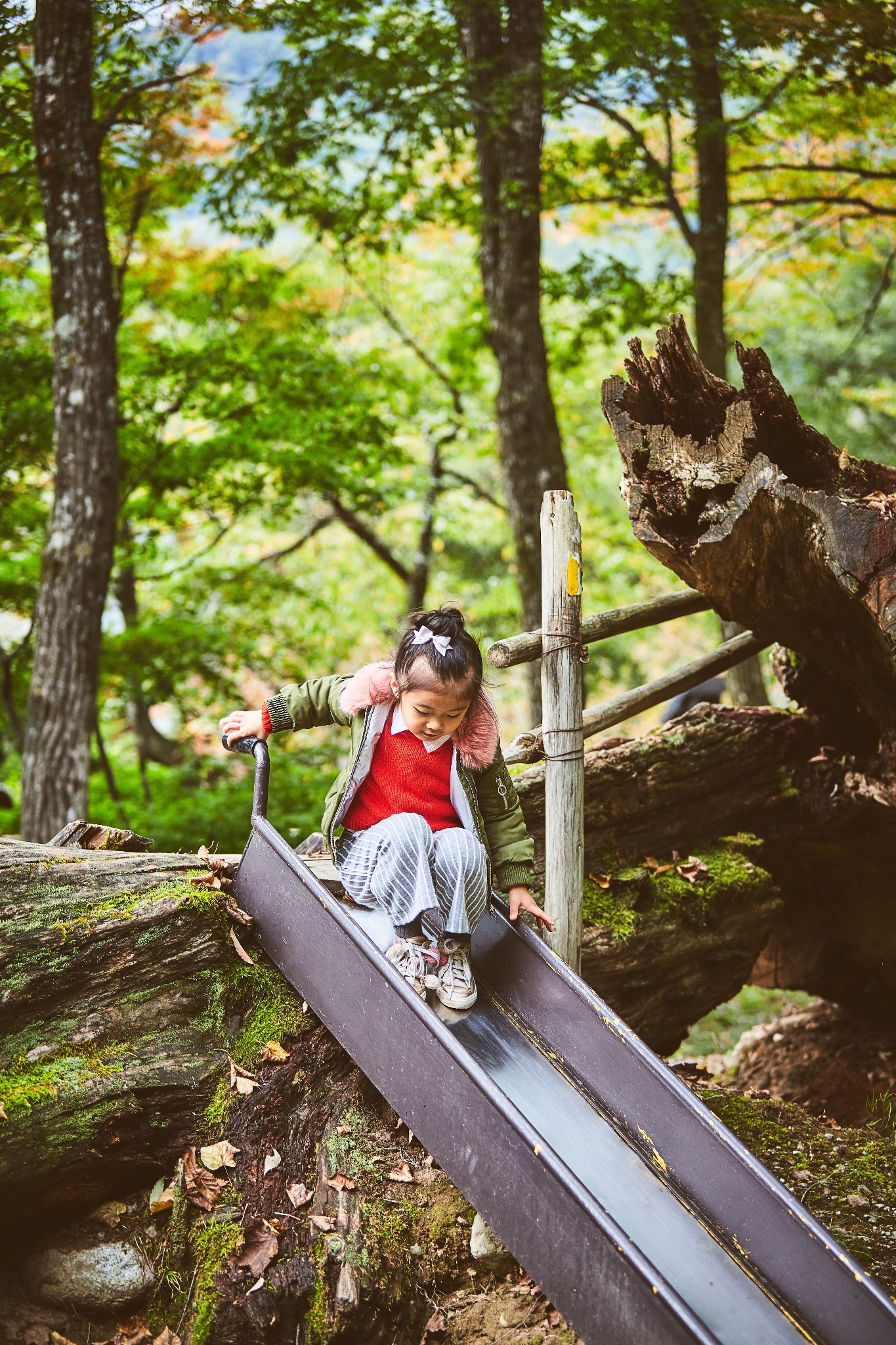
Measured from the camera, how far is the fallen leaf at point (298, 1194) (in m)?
2.71

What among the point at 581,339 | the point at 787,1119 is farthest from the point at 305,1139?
the point at 581,339

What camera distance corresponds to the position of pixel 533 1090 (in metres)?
2.73

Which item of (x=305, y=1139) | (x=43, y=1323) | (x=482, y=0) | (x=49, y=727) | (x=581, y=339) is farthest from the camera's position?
(x=581, y=339)

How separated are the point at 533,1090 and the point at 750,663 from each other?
208 inches

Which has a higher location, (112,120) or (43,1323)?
(112,120)

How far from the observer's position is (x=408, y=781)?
10.1ft

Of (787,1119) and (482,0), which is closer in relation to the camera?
(787,1119)

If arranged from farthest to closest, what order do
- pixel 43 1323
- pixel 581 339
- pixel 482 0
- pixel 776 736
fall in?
pixel 581 339 < pixel 482 0 < pixel 776 736 < pixel 43 1323

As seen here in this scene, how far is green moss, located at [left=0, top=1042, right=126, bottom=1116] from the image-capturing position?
260 cm

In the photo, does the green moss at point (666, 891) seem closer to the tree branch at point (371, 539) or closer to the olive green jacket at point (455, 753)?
the olive green jacket at point (455, 753)

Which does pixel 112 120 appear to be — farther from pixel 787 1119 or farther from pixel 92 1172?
pixel 787 1119

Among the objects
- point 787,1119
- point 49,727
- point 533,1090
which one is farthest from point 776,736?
point 49,727

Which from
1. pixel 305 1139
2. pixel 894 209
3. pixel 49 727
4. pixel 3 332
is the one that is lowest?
pixel 305 1139

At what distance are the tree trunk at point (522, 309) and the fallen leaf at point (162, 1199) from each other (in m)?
4.40
